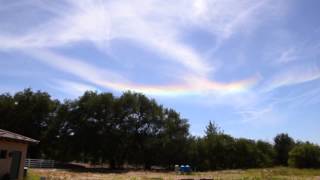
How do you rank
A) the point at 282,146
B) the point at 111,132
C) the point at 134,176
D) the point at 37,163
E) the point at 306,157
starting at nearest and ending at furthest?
the point at 134,176 → the point at 37,163 → the point at 111,132 → the point at 306,157 → the point at 282,146

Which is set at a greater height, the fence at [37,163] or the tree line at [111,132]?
the tree line at [111,132]

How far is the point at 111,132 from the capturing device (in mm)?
58812

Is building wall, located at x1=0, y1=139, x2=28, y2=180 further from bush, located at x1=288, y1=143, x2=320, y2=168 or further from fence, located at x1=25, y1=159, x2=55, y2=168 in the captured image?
bush, located at x1=288, y1=143, x2=320, y2=168

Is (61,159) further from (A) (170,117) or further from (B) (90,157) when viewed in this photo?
(A) (170,117)

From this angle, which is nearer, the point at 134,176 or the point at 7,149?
the point at 7,149

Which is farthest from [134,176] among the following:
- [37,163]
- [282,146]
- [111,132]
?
[282,146]

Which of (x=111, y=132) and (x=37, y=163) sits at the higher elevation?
(x=111, y=132)

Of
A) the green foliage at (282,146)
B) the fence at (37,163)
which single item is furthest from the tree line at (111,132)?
the green foliage at (282,146)

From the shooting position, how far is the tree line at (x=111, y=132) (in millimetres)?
58469

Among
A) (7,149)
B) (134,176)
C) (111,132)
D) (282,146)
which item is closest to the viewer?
(7,149)

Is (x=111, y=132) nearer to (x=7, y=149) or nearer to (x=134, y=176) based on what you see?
(x=134, y=176)

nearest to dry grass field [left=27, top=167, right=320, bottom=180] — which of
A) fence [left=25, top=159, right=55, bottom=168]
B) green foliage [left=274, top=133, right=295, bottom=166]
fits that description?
fence [left=25, top=159, right=55, bottom=168]

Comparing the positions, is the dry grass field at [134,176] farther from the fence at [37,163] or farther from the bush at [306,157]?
the bush at [306,157]

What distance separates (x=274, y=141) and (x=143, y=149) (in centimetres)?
3573
